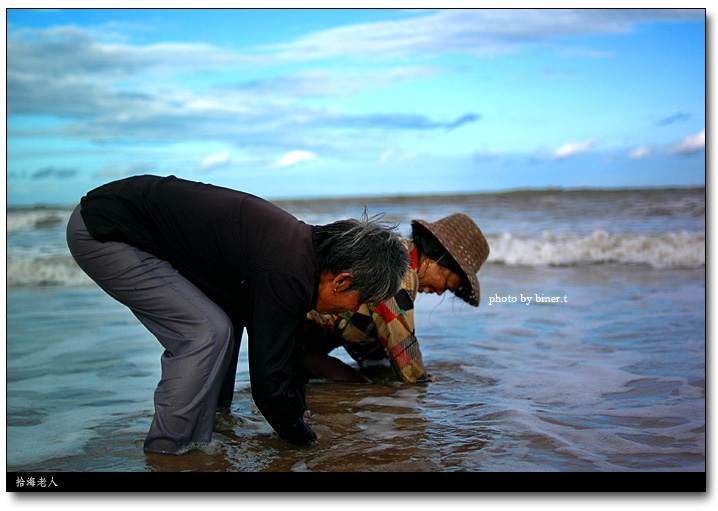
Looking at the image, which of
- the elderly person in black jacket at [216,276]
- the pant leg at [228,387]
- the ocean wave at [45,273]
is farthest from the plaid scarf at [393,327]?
the ocean wave at [45,273]

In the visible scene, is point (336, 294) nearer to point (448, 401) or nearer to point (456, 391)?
point (448, 401)

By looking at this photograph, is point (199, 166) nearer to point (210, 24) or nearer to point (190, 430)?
point (210, 24)

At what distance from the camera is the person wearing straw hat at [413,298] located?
2645 mm

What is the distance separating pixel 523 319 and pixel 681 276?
2034 millimetres

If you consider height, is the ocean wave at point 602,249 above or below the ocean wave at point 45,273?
above

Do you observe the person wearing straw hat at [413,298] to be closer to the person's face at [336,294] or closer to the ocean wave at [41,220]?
the person's face at [336,294]

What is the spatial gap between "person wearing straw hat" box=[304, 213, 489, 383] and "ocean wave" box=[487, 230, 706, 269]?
3877 mm

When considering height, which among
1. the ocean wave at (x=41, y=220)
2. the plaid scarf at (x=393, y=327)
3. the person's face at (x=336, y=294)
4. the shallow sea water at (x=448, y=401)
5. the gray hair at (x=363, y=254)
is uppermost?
the ocean wave at (x=41, y=220)

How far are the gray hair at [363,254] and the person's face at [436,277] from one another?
3.16 feet

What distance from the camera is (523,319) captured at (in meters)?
4.18

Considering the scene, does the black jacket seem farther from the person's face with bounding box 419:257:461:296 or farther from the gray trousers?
the person's face with bounding box 419:257:461:296

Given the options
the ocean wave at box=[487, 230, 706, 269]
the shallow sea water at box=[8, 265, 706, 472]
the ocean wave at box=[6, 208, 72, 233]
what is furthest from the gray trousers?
the ocean wave at box=[487, 230, 706, 269]

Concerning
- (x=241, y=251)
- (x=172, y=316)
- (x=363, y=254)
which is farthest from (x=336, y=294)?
(x=172, y=316)

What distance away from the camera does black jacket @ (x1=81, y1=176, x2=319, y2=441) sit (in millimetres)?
1692
